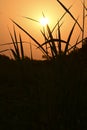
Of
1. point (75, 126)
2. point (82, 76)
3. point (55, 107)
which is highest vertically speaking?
point (82, 76)

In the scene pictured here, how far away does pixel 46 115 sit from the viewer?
77.7 inches

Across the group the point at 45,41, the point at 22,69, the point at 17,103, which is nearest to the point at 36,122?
the point at 22,69

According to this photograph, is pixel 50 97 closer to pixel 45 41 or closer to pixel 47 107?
pixel 47 107

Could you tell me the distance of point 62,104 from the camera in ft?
6.56

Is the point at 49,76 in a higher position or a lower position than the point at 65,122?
higher

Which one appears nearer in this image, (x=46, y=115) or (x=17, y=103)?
(x=46, y=115)

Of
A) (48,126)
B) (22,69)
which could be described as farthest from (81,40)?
(48,126)

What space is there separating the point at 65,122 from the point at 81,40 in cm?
52

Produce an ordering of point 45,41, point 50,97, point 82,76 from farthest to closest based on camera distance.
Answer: point 45,41, point 82,76, point 50,97

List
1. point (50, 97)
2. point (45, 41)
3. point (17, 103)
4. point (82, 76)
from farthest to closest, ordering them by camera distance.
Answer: point (17, 103) < point (45, 41) < point (82, 76) < point (50, 97)

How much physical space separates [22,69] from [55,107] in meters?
0.33

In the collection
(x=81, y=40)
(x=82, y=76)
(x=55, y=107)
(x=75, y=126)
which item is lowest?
(x=75, y=126)

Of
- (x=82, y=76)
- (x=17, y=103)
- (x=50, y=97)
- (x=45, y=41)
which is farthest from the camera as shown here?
(x=17, y=103)

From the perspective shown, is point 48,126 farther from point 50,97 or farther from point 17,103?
point 17,103
